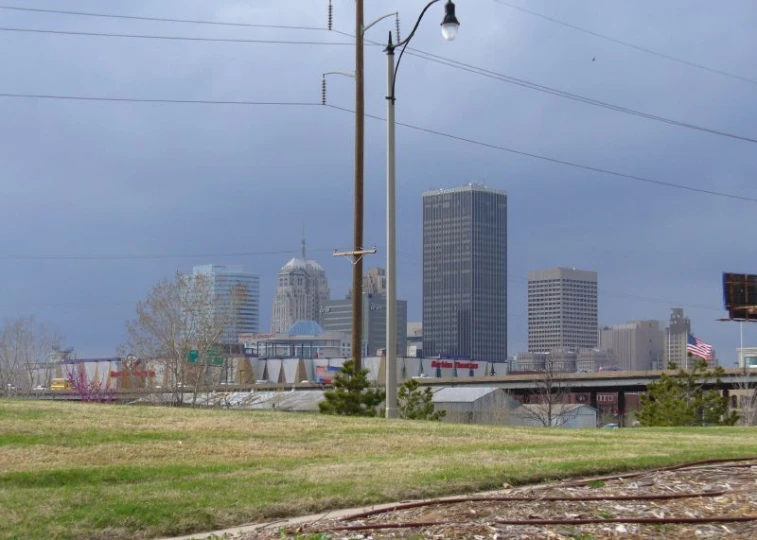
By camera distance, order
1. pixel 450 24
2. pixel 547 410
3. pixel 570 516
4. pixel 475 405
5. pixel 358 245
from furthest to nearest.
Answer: pixel 547 410
pixel 475 405
pixel 358 245
pixel 450 24
pixel 570 516

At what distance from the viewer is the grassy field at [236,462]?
33.8 ft

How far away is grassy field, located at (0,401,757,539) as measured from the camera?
10.3 m

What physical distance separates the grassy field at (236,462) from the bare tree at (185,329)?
135ft

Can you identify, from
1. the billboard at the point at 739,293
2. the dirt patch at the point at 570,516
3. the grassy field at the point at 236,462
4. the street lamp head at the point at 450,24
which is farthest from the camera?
the billboard at the point at 739,293

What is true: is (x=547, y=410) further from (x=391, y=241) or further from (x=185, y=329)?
(x=391, y=241)

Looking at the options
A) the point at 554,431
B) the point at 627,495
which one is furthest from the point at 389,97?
the point at 627,495

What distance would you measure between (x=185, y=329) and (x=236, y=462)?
163 feet

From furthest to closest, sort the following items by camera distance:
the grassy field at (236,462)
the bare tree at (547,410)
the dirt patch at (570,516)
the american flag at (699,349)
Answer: the bare tree at (547,410) < the american flag at (699,349) < the grassy field at (236,462) < the dirt patch at (570,516)

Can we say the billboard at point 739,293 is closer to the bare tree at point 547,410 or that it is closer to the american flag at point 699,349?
the american flag at point 699,349

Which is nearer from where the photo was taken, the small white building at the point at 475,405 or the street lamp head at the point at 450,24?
the street lamp head at the point at 450,24

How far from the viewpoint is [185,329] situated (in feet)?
206

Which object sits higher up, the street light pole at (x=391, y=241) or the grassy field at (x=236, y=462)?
the street light pole at (x=391, y=241)

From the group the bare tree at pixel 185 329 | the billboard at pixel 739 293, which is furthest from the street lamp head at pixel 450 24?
the billboard at pixel 739 293

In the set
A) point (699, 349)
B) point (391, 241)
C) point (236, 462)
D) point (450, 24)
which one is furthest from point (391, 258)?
point (699, 349)
